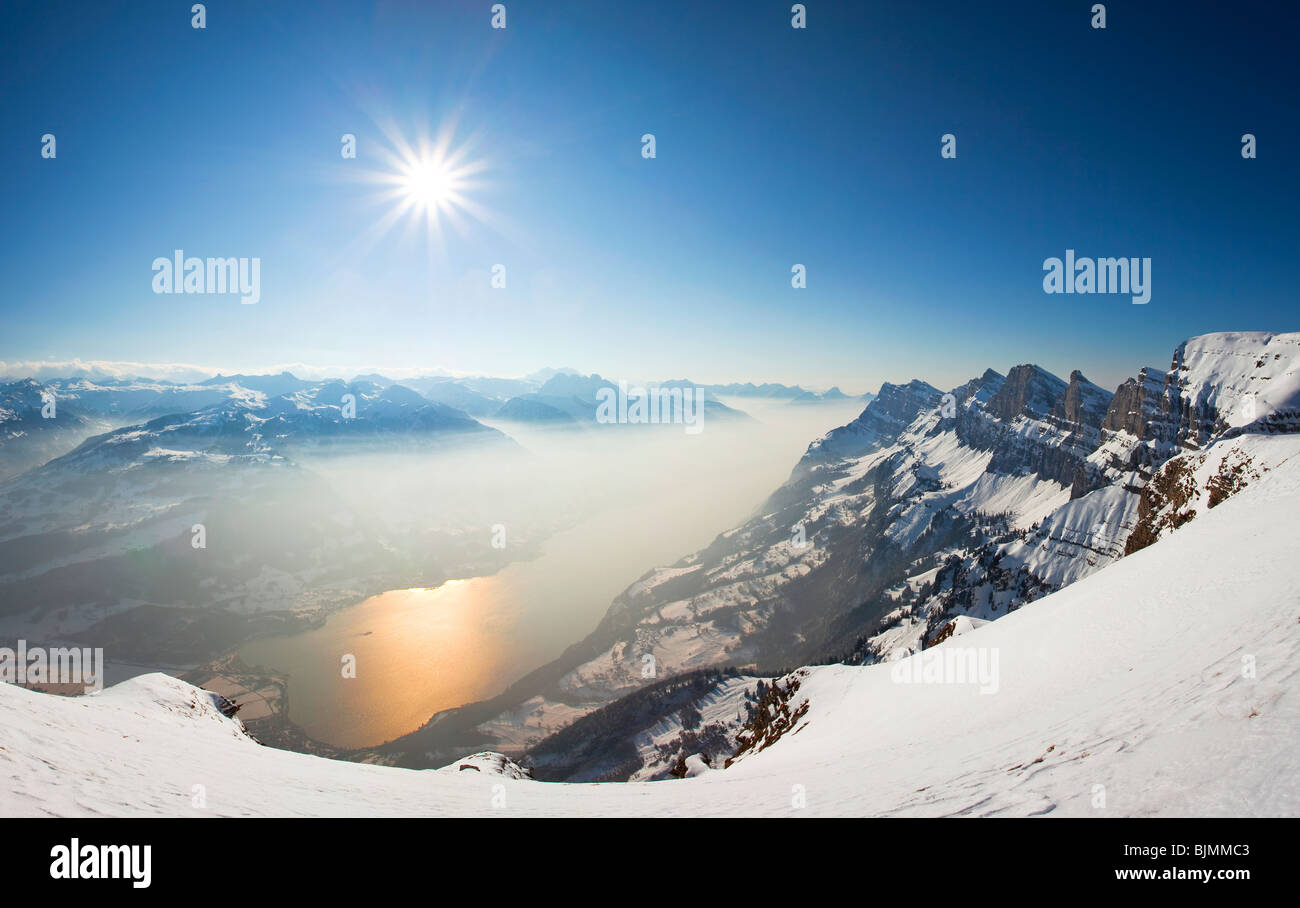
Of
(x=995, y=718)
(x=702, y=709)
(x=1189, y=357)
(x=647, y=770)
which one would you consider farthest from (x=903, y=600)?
(x=995, y=718)

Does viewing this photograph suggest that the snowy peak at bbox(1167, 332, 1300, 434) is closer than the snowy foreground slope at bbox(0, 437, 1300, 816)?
No

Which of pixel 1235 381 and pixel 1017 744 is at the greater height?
pixel 1235 381

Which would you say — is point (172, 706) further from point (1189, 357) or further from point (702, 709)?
point (1189, 357)

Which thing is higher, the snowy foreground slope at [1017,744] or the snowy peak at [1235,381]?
the snowy peak at [1235,381]

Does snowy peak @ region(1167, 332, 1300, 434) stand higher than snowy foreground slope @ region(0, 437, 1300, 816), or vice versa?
snowy peak @ region(1167, 332, 1300, 434)

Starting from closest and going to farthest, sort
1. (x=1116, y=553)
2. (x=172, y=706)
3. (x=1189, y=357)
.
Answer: (x=172, y=706) < (x=1116, y=553) < (x=1189, y=357)

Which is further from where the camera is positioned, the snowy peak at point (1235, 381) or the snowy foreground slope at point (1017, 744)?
the snowy peak at point (1235, 381)

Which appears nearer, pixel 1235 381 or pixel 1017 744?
pixel 1017 744
